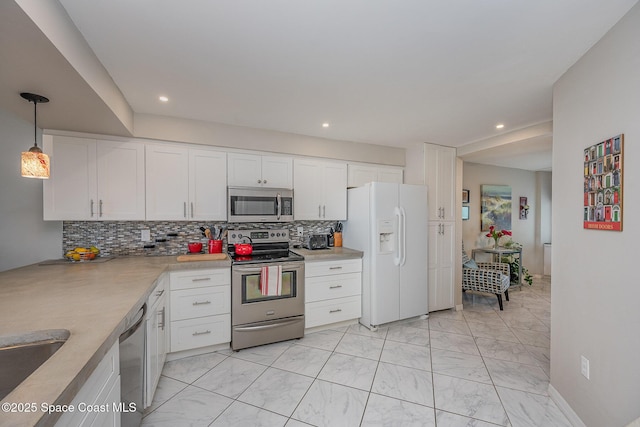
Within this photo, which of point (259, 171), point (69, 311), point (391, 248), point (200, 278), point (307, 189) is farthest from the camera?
point (307, 189)

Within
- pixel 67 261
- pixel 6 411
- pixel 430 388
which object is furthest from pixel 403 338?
pixel 67 261

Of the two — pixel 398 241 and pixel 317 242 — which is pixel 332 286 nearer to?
pixel 317 242

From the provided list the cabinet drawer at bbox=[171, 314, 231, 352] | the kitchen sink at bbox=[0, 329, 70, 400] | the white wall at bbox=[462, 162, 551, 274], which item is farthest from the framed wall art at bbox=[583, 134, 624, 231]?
the white wall at bbox=[462, 162, 551, 274]

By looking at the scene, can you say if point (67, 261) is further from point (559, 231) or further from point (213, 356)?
point (559, 231)

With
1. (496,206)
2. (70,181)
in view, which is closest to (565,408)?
(496,206)

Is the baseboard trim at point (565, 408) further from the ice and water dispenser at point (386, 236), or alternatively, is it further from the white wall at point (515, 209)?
the white wall at point (515, 209)

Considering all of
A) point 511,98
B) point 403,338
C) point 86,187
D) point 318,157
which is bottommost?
point 403,338

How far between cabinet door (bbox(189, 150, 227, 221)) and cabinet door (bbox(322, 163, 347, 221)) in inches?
50.5

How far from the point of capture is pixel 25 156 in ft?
5.47

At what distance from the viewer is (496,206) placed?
17.7 ft

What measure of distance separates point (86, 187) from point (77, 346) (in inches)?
89.5

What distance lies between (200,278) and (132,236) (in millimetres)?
1018

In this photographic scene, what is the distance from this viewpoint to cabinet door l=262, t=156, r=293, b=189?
3260 millimetres

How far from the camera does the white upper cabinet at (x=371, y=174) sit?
3.79 m
